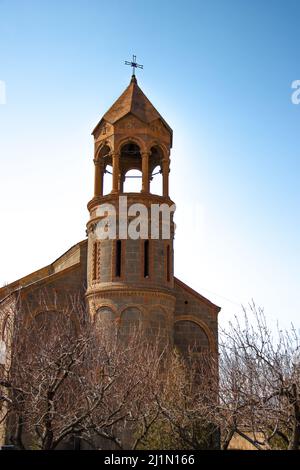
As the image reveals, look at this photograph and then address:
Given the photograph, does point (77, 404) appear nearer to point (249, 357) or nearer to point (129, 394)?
point (129, 394)

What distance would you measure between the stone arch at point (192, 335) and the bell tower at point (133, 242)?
127cm

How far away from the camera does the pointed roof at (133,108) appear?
86.7 feet

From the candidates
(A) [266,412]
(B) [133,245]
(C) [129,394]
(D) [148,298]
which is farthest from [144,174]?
(A) [266,412]

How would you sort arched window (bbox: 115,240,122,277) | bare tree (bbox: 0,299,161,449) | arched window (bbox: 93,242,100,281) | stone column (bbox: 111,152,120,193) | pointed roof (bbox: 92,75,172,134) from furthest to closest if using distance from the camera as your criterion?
pointed roof (bbox: 92,75,172,134), stone column (bbox: 111,152,120,193), arched window (bbox: 93,242,100,281), arched window (bbox: 115,240,122,277), bare tree (bbox: 0,299,161,449)

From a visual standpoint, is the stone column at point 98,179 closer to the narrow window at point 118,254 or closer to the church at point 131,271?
the church at point 131,271

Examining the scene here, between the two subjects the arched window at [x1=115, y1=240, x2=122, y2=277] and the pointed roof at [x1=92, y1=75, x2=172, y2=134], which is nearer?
the arched window at [x1=115, y1=240, x2=122, y2=277]

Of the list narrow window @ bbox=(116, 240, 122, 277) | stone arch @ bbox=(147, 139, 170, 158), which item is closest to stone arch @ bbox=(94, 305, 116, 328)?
narrow window @ bbox=(116, 240, 122, 277)

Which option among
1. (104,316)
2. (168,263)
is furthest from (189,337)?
(104,316)

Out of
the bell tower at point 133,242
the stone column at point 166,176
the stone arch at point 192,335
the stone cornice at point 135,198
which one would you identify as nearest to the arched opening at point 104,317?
the bell tower at point 133,242

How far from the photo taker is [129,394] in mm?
16875

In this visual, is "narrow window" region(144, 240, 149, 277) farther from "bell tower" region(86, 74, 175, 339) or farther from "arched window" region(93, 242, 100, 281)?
"arched window" region(93, 242, 100, 281)

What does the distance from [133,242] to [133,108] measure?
6260mm

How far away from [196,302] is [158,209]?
4.74 metres

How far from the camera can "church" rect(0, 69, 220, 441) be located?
24.2 meters
